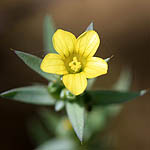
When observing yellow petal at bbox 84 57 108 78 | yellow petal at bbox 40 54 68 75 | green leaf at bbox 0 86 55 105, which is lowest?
green leaf at bbox 0 86 55 105

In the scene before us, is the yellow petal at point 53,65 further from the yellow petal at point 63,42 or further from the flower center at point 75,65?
the flower center at point 75,65

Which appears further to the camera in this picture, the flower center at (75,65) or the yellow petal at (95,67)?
the flower center at (75,65)

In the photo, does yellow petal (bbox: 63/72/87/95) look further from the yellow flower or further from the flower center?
the flower center

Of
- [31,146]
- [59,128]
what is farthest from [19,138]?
[59,128]

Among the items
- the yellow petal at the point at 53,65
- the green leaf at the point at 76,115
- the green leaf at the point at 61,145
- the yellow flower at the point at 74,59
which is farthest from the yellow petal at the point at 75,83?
the green leaf at the point at 61,145

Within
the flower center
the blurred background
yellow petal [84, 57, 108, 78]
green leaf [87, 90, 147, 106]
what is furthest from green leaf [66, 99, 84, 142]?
the blurred background

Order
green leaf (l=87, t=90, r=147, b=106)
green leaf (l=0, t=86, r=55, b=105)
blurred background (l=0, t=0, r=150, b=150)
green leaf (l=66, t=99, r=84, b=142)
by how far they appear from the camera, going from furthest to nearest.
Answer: blurred background (l=0, t=0, r=150, b=150) < green leaf (l=87, t=90, r=147, b=106) < green leaf (l=0, t=86, r=55, b=105) < green leaf (l=66, t=99, r=84, b=142)

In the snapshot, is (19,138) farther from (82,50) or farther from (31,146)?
(82,50)

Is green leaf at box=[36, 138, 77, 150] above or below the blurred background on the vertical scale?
below
